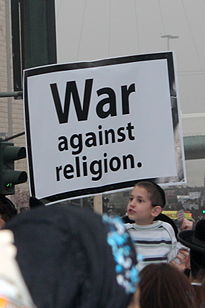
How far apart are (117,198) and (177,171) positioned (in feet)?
20.2

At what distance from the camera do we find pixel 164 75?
4.31m

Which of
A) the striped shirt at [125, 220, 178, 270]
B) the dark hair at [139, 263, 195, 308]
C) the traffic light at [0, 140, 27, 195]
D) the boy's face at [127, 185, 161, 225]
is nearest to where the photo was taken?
the dark hair at [139, 263, 195, 308]

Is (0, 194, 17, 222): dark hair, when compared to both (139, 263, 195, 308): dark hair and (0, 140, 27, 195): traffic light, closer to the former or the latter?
(139, 263, 195, 308): dark hair

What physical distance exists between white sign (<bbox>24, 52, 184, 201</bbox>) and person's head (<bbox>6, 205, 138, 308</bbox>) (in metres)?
3.26

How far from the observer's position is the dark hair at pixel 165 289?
2.08 metres

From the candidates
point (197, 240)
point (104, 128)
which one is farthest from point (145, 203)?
point (197, 240)

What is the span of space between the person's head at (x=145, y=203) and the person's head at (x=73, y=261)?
2.84 meters

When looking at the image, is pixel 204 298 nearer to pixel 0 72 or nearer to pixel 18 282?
pixel 18 282

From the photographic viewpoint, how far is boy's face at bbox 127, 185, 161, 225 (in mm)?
3734

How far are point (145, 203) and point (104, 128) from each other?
644 mm

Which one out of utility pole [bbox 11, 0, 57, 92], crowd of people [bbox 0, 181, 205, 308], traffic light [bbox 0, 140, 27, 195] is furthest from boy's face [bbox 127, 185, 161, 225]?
traffic light [bbox 0, 140, 27, 195]

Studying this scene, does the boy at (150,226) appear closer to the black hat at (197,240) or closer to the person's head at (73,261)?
the black hat at (197,240)

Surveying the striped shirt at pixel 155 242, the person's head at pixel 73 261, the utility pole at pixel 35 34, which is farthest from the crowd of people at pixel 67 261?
the utility pole at pixel 35 34

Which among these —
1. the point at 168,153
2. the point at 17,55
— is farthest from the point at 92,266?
the point at 17,55
